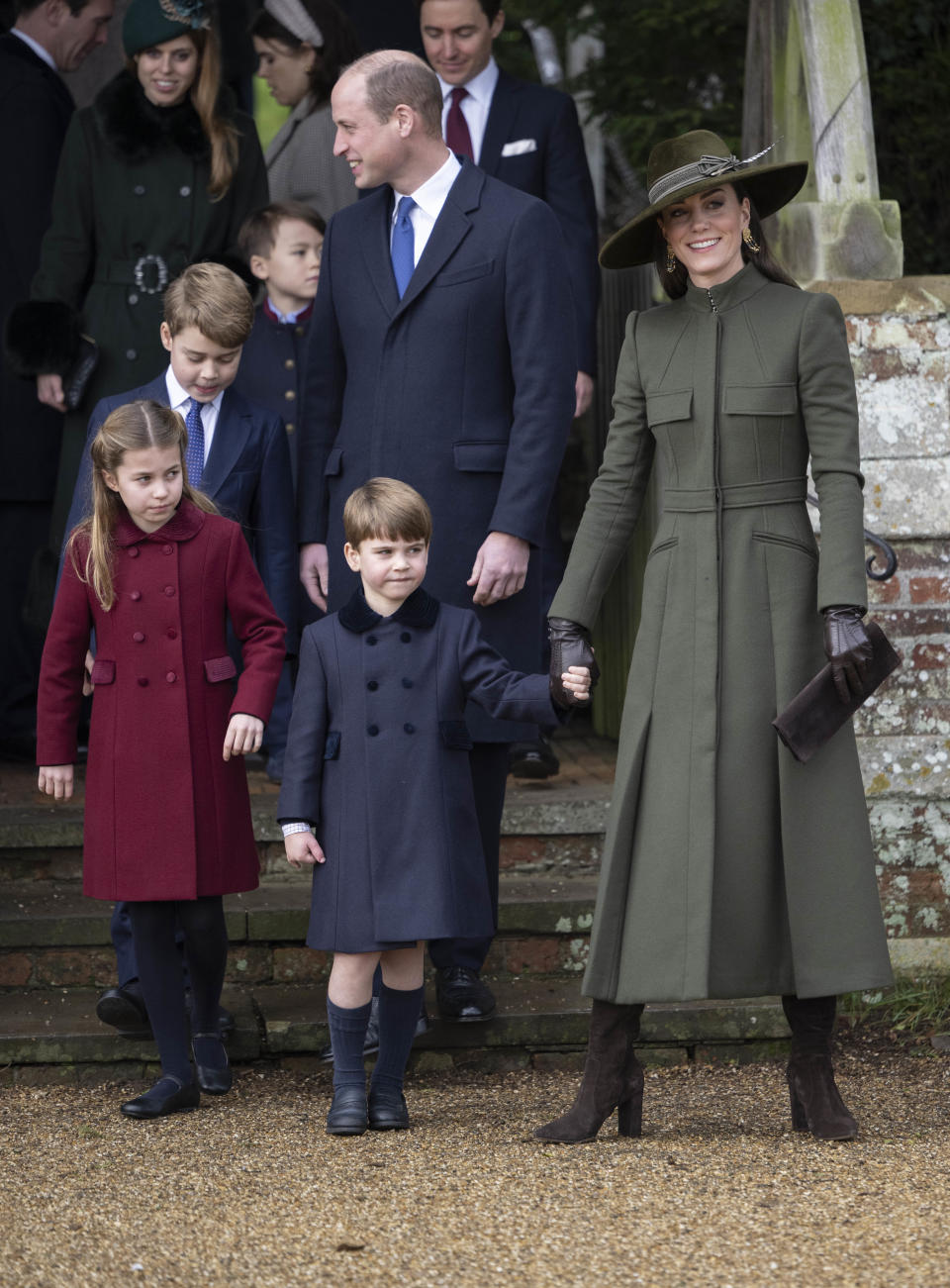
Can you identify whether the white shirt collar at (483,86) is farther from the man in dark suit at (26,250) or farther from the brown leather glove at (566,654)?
the brown leather glove at (566,654)

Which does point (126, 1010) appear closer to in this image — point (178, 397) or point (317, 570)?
point (317, 570)

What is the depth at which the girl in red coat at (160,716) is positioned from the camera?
161 inches

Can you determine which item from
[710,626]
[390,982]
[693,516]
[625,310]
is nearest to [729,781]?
[710,626]

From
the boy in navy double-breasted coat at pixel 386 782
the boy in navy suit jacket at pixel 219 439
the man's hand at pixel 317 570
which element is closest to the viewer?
the boy in navy double-breasted coat at pixel 386 782

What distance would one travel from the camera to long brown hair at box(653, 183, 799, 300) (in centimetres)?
377

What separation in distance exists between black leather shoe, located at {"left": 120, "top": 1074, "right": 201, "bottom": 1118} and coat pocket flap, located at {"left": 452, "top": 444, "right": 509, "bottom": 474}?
4.86ft

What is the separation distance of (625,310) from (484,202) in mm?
2082

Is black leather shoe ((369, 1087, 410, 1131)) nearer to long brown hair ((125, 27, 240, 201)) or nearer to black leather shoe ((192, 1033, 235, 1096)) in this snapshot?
black leather shoe ((192, 1033, 235, 1096))

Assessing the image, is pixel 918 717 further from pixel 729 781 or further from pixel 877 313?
pixel 729 781

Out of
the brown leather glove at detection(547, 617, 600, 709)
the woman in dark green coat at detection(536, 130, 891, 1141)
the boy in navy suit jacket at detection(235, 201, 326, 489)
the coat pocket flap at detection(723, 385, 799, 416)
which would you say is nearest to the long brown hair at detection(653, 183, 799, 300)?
the woman in dark green coat at detection(536, 130, 891, 1141)

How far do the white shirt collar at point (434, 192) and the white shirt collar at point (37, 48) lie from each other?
2.24 meters

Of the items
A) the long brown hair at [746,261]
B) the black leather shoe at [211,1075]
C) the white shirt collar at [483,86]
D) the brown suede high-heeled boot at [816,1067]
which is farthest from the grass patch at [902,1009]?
the white shirt collar at [483,86]

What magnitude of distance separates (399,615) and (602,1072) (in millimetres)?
1009

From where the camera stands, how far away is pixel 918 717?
4.84 metres
